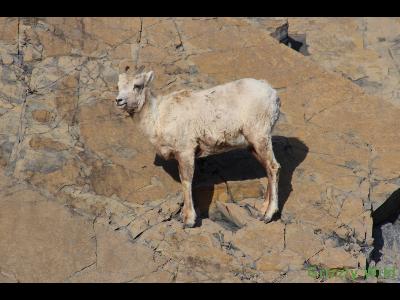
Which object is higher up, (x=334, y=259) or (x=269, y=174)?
(x=269, y=174)

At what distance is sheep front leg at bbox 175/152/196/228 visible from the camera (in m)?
13.6

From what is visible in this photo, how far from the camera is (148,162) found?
1520 cm

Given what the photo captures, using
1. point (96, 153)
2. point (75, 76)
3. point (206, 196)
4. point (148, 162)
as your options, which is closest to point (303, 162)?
point (206, 196)

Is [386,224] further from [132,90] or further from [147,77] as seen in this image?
[132,90]

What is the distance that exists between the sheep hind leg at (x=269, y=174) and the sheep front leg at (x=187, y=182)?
1288 mm

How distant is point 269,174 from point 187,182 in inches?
62.7

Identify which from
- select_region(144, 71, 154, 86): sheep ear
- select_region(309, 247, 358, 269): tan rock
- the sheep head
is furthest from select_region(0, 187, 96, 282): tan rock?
select_region(309, 247, 358, 269): tan rock

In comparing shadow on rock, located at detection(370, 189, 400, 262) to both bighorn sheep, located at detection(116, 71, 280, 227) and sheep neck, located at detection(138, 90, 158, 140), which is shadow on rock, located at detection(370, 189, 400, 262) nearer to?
bighorn sheep, located at detection(116, 71, 280, 227)

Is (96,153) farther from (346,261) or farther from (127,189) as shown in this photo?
(346,261)

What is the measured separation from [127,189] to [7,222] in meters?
2.46

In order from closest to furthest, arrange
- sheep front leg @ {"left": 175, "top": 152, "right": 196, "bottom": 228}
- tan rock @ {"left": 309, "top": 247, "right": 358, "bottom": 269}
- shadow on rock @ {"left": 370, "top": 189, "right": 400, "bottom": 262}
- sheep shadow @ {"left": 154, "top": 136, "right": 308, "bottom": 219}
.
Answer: tan rock @ {"left": 309, "top": 247, "right": 358, "bottom": 269} < sheep front leg @ {"left": 175, "top": 152, "right": 196, "bottom": 228} < sheep shadow @ {"left": 154, "top": 136, "right": 308, "bottom": 219} < shadow on rock @ {"left": 370, "top": 189, "right": 400, "bottom": 262}

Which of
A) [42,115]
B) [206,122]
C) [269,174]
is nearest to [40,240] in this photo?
[42,115]

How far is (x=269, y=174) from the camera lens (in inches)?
543

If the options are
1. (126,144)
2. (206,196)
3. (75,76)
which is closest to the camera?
(206,196)
